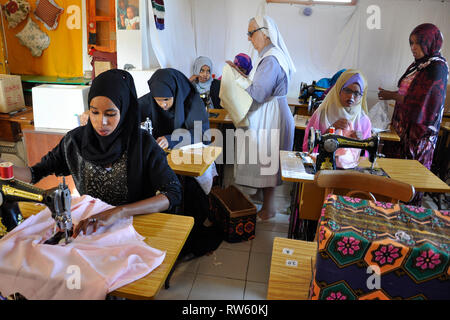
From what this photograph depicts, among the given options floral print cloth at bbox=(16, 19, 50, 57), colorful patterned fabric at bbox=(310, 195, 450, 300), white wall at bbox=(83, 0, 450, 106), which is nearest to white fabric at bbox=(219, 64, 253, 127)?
white wall at bbox=(83, 0, 450, 106)

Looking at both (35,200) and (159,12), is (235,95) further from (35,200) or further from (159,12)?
(35,200)

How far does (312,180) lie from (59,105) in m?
1.98

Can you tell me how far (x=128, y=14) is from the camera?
11.4 ft

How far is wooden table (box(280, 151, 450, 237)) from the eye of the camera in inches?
84.0

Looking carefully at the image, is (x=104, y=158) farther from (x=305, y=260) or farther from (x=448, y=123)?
(x=448, y=123)

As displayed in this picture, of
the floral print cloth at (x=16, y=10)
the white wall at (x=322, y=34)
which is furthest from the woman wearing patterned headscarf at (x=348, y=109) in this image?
the floral print cloth at (x=16, y=10)

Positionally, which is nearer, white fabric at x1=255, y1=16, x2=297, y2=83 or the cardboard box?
white fabric at x1=255, y1=16, x2=297, y2=83

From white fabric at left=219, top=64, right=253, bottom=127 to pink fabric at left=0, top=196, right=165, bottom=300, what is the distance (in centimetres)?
200

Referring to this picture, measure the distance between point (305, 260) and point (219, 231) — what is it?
5.74 feet

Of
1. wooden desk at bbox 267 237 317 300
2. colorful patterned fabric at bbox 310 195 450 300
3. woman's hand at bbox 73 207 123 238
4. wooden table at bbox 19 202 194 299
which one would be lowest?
wooden desk at bbox 267 237 317 300

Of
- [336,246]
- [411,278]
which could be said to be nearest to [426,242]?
[411,278]

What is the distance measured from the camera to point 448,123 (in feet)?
13.9

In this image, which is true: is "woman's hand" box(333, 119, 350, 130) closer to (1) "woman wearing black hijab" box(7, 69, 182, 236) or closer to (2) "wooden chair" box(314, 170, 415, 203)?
(2) "wooden chair" box(314, 170, 415, 203)

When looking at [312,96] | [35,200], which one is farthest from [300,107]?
[35,200]
